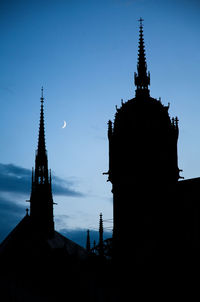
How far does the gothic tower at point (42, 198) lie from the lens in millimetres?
58344

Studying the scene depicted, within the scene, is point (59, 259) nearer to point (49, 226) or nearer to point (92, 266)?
point (92, 266)

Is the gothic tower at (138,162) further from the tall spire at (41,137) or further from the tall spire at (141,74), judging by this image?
the tall spire at (41,137)

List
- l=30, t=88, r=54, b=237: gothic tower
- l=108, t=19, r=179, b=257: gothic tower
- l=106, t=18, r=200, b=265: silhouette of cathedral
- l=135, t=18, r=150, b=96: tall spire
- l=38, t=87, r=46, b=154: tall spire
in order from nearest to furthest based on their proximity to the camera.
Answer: l=106, t=18, r=200, b=265: silhouette of cathedral → l=108, t=19, r=179, b=257: gothic tower → l=135, t=18, r=150, b=96: tall spire → l=30, t=88, r=54, b=237: gothic tower → l=38, t=87, r=46, b=154: tall spire

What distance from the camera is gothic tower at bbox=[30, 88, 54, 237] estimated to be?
191 ft

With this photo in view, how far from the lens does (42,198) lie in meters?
60.5

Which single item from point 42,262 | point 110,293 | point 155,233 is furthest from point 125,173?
point 42,262

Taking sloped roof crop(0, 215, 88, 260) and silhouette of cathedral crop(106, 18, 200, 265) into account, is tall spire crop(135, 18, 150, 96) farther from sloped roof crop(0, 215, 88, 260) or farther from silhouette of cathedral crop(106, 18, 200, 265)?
sloped roof crop(0, 215, 88, 260)

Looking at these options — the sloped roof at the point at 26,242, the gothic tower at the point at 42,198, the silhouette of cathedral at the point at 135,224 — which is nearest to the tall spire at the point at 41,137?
the gothic tower at the point at 42,198

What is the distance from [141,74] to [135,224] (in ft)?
54.3

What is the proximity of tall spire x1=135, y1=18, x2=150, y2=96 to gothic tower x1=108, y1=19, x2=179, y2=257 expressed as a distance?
335cm

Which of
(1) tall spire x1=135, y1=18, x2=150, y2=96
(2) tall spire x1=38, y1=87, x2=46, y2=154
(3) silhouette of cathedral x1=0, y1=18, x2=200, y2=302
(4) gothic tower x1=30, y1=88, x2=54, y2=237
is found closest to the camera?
(3) silhouette of cathedral x1=0, y1=18, x2=200, y2=302

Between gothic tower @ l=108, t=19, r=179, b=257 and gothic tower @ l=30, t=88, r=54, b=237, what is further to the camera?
gothic tower @ l=30, t=88, r=54, b=237

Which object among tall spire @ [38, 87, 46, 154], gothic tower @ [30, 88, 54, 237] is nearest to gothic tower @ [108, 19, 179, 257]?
gothic tower @ [30, 88, 54, 237]

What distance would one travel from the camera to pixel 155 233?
120ft
